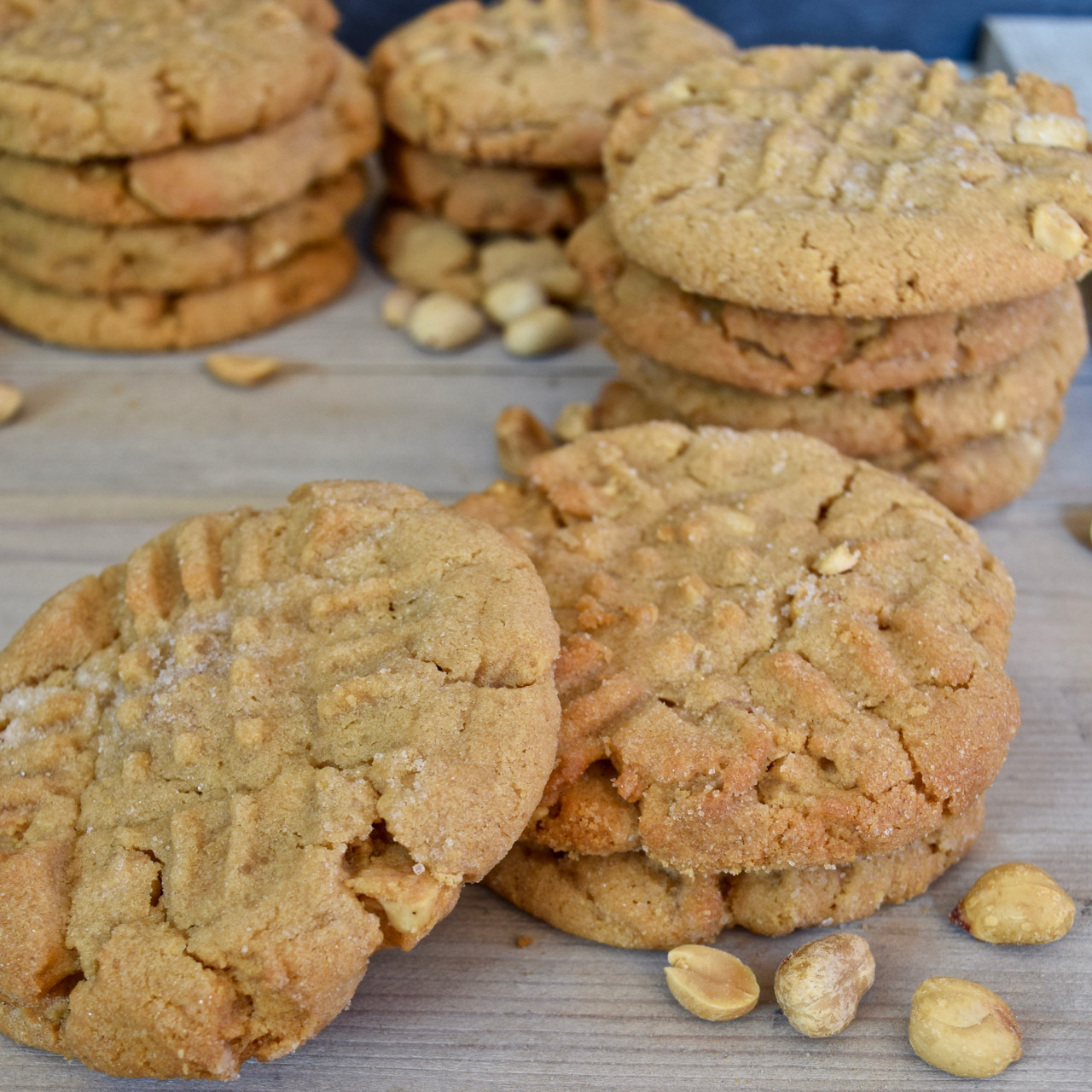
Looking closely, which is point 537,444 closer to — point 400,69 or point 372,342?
point 372,342

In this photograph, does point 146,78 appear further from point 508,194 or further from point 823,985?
point 823,985

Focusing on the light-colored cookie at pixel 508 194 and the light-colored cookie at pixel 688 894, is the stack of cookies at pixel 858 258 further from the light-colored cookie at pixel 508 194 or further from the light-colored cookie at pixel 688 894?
the light-colored cookie at pixel 688 894

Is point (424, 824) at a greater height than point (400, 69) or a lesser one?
lesser

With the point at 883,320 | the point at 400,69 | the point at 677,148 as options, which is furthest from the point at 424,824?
the point at 400,69

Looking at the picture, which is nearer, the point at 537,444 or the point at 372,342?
the point at 537,444

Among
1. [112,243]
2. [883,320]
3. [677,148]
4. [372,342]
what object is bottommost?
[372,342]

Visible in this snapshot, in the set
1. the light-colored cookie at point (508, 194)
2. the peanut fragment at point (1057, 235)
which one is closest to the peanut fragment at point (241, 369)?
the light-colored cookie at point (508, 194)

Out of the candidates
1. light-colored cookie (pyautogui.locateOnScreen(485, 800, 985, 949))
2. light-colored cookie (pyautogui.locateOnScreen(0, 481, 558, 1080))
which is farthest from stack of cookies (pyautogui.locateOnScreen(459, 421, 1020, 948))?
light-colored cookie (pyautogui.locateOnScreen(0, 481, 558, 1080))

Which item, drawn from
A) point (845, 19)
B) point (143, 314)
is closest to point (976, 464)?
point (143, 314)
